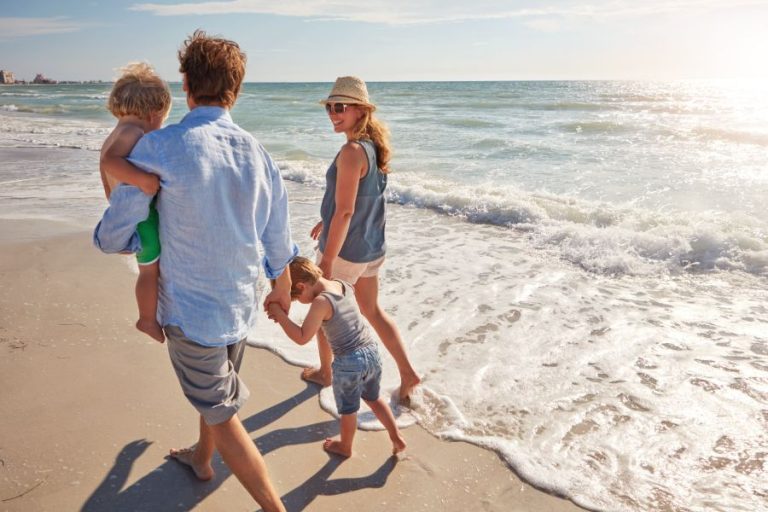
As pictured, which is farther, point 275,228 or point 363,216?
point 363,216

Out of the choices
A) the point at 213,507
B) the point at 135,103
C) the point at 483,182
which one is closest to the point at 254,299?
the point at 135,103

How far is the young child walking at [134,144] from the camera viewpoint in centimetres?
183

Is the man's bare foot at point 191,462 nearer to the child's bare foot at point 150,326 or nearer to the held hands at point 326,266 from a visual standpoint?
the child's bare foot at point 150,326

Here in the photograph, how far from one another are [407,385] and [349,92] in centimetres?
191

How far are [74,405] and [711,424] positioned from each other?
12.5 ft

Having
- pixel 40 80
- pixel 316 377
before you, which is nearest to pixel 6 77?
pixel 40 80

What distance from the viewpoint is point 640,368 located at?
4.09m

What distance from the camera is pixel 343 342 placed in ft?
9.34

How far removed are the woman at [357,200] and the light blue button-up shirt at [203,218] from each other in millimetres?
Answer: 934

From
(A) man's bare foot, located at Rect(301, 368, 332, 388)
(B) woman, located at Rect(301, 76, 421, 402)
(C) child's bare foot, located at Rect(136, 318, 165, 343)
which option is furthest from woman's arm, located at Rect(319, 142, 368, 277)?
(C) child's bare foot, located at Rect(136, 318, 165, 343)

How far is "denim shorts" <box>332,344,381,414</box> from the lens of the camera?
286cm

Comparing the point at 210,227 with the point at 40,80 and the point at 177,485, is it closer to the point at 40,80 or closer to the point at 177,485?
the point at 177,485

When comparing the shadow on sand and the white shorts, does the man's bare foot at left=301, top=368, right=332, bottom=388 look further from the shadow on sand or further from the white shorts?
the white shorts

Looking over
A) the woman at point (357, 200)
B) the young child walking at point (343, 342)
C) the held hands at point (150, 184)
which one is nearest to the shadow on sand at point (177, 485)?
the young child walking at point (343, 342)
